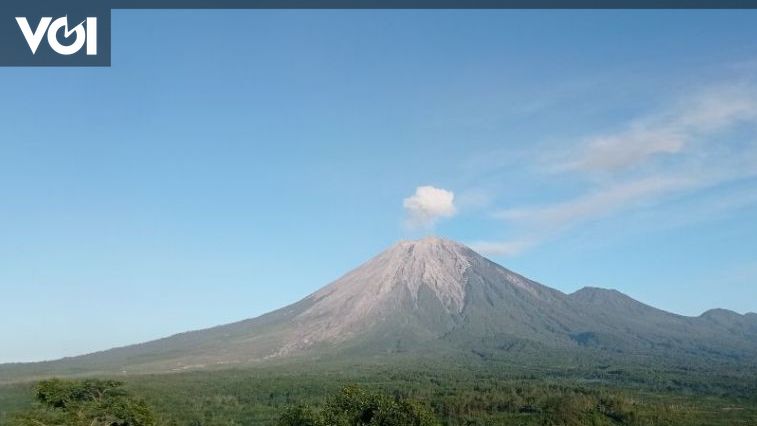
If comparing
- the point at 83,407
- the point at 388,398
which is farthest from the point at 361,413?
the point at 83,407

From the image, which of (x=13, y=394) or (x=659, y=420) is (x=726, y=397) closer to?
(x=659, y=420)

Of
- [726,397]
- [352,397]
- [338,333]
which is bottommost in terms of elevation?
[726,397]

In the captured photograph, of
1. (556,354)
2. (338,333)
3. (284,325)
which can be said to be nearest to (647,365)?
(556,354)

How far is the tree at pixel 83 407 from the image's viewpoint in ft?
127

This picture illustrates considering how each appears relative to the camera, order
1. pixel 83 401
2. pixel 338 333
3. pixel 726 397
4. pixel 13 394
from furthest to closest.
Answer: pixel 338 333
pixel 726 397
pixel 13 394
pixel 83 401

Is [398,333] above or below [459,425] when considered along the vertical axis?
above

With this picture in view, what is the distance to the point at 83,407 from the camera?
139 feet

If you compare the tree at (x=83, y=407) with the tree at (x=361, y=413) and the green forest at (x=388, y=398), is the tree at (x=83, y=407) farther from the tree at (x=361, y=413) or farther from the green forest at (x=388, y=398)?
the tree at (x=361, y=413)

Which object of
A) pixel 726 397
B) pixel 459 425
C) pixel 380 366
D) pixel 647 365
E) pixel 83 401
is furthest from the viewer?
pixel 647 365

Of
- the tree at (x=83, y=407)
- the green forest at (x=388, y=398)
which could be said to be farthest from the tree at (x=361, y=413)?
the tree at (x=83, y=407)

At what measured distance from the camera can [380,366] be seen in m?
139

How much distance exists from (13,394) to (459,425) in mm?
60135

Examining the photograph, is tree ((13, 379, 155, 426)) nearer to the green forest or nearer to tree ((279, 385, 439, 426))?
the green forest

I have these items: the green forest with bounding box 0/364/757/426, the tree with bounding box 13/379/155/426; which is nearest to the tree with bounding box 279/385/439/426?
the green forest with bounding box 0/364/757/426
